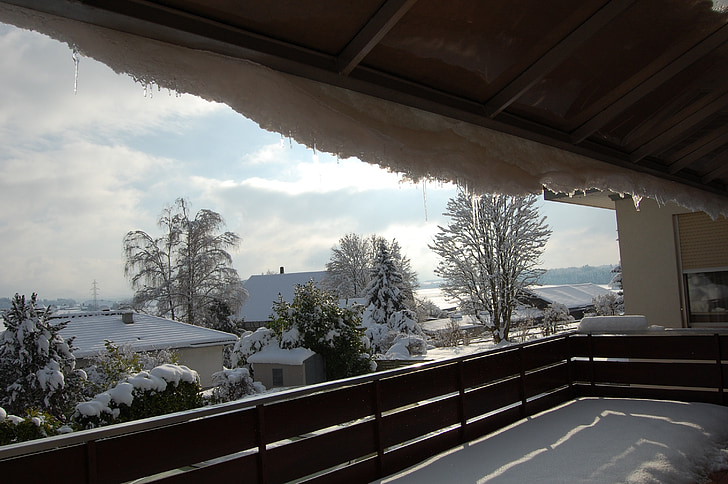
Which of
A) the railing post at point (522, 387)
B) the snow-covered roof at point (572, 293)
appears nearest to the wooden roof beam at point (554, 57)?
the railing post at point (522, 387)

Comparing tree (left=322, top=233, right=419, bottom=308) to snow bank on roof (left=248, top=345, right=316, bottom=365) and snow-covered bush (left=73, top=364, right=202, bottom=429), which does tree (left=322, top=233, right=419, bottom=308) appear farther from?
snow-covered bush (left=73, top=364, right=202, bottom=429)

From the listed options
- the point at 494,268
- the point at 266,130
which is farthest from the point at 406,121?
the point at 494,268

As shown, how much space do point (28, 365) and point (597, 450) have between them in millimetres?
10786

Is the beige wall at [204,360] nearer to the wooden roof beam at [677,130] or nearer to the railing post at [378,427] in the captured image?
the railing post at [378,427]

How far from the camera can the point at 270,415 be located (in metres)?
3.04

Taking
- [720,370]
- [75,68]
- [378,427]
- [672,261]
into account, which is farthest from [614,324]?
[75,68]

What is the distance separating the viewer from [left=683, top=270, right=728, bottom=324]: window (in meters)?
8.39

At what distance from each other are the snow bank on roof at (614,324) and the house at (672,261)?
8.17ft

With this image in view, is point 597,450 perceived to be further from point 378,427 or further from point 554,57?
point 554,57

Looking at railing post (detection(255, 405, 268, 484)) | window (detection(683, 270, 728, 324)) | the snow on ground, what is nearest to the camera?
railing post (detection(255, 405, 268, 484))

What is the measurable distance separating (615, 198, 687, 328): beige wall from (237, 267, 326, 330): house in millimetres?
27659

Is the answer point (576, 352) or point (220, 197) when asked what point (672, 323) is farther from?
point (220, 197)

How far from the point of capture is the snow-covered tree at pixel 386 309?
808 inches

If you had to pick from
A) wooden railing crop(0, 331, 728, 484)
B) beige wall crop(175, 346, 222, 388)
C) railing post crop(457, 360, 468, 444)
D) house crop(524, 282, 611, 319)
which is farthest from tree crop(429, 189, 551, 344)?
railing post crop(457, 360, 468, 444)
